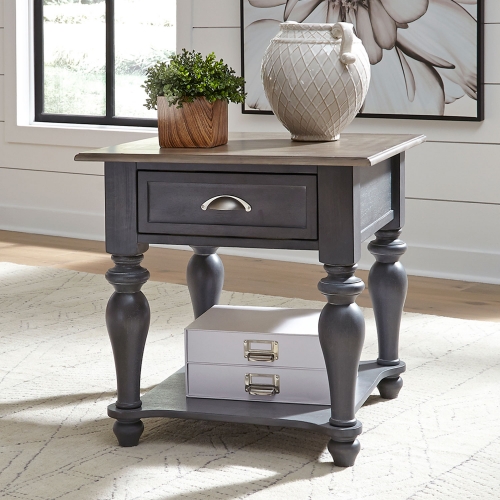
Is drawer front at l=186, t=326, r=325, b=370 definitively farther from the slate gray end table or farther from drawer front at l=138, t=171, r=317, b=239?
drawer front at l=138, t=171, r=317, b=239

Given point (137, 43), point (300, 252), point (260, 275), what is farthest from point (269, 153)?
point (137, 43)

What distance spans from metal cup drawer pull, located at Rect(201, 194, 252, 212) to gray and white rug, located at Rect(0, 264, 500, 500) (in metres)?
0.52

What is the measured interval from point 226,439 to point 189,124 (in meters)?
0.69

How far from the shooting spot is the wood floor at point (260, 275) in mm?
3275

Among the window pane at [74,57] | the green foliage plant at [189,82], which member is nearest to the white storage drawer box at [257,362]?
the green foliage plant at [189,82]

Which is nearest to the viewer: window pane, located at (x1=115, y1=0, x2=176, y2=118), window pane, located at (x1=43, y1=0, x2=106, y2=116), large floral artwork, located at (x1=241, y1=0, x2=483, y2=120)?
large floral artwork, located at (x1=241, y1=0, x2=483, y2=120)

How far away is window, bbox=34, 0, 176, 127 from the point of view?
4734 mm

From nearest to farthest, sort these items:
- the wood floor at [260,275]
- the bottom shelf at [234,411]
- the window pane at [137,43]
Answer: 1. the bottom shelf at [234,411]
2. the wood floor at [260,275]
3. the window pane at [137,43]

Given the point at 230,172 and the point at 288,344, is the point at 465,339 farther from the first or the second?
the point at 230,172

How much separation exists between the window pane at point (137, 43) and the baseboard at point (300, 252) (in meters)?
0.66

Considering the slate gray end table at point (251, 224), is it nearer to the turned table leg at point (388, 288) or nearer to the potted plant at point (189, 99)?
the potted plant at point (189, 99)

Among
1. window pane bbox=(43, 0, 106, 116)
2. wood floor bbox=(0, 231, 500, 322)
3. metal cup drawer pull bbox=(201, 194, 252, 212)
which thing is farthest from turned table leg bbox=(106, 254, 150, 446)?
window pane bbox=(43, 0, 106, 116)

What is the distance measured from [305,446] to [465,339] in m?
1.05

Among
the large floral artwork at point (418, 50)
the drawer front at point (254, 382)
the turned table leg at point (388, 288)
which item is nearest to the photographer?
the drawer front at point (254, 382)
